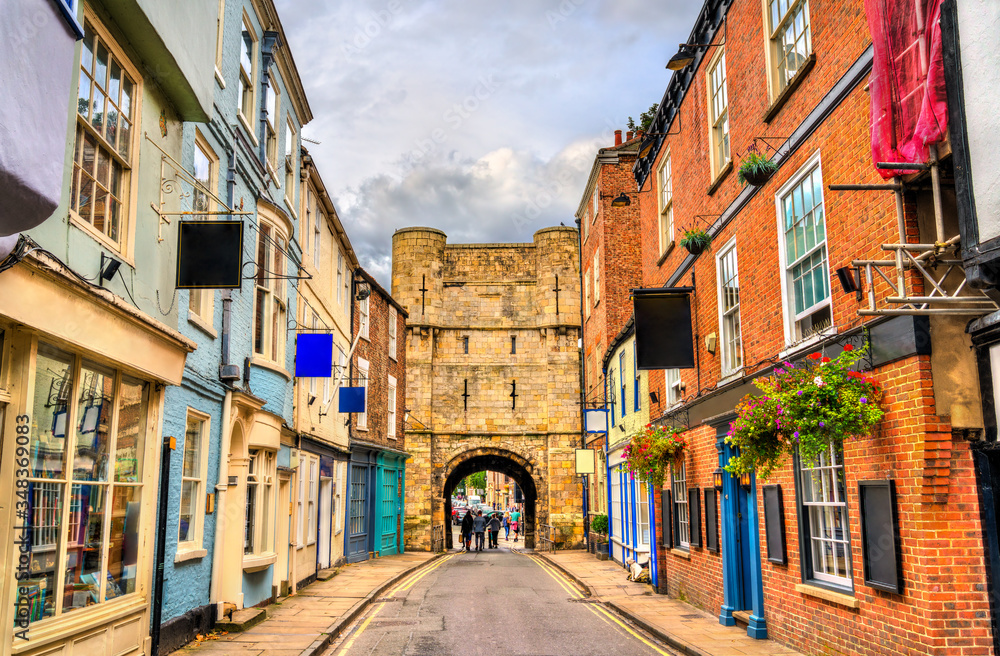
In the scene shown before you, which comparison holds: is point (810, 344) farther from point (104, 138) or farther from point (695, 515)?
point (104, 138)

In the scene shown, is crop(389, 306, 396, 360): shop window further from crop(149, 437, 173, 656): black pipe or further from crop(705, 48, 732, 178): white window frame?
crop(149, 437, 173, 656): black pipe

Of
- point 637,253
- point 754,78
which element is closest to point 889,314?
point 754,78

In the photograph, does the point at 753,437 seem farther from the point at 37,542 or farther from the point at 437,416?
the point at 437,416

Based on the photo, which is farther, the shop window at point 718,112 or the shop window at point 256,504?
the shop window at point 256,504

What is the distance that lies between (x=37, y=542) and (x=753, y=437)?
676cm

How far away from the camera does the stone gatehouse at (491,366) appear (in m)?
33.3

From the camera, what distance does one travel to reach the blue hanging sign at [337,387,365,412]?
20.3 meters

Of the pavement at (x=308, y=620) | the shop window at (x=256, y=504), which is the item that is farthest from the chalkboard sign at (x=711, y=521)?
the shop window at (x=256, y=504)

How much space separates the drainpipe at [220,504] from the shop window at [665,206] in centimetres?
865

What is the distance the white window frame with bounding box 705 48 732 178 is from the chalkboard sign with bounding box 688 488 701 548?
5.28 meters

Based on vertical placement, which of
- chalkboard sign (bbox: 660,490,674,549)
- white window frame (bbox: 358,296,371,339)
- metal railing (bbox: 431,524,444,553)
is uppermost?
white window frame (bbox: 358,296,371,339)

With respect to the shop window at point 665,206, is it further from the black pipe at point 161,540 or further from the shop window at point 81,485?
the shop window at point 81,485

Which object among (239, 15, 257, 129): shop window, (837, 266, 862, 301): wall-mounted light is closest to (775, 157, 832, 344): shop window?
(837, 266, 862, 301): wall-mounted light

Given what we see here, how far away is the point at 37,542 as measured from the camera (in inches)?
259
